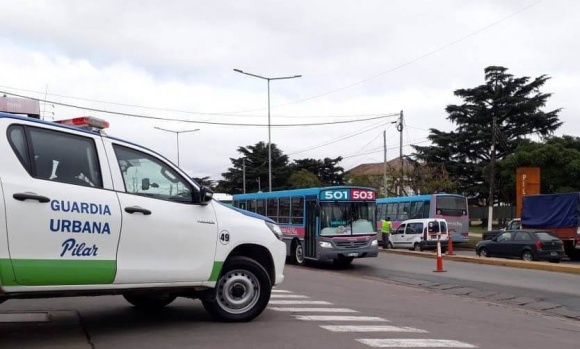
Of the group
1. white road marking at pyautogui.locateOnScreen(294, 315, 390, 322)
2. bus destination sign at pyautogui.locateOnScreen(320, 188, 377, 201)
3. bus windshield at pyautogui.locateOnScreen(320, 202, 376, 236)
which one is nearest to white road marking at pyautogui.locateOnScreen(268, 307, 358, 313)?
white road marking at pyautogui.locateOnScreen(294, 315, 390, 322)

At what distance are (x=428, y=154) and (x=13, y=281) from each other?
183 feet

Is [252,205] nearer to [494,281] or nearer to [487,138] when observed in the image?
[494,281]

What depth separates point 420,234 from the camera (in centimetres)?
2981

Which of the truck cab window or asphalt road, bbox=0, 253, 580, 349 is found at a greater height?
the truck cab window

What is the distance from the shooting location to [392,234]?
1266 inches

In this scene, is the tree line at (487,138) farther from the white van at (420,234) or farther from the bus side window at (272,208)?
the bus side window at (272,208)

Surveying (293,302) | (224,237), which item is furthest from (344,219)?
(224,237)

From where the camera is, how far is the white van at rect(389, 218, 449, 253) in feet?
96.5

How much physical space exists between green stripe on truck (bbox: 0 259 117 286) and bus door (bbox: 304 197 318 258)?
43.6ft

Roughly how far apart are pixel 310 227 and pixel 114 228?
13.6m

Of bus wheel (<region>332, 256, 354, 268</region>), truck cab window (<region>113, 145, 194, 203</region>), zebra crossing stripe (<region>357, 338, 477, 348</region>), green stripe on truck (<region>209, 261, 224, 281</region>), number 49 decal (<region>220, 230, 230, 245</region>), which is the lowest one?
bus wheel (<region>332, 256, 354, 268</region>)

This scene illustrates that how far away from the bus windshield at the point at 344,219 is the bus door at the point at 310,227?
1.17ft

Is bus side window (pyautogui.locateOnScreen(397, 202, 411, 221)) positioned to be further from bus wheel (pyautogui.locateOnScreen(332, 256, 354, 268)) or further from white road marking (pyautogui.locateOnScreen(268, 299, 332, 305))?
white road marking (pyautogui.locateOnScreen(268, 299, 332, 305))

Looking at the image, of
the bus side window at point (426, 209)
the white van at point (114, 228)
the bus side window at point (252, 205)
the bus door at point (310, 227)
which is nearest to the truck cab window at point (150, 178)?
the white van at point (114, 228)
